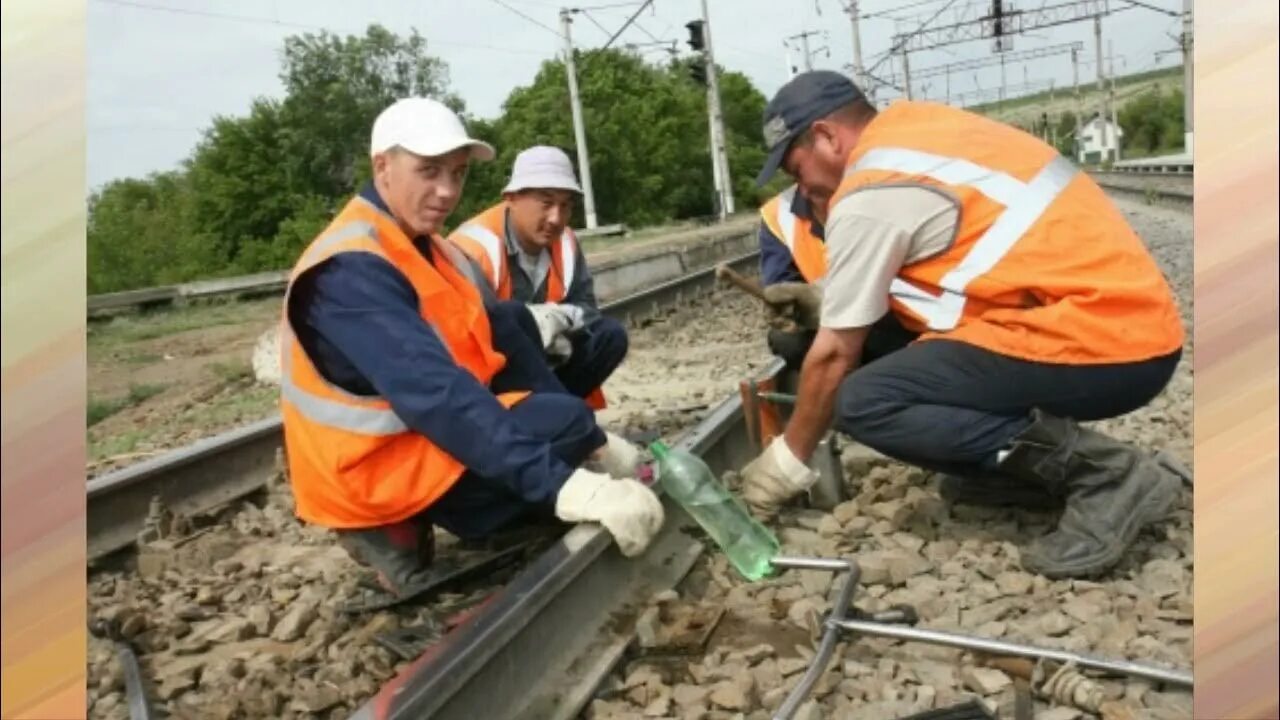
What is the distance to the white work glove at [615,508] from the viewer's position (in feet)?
9.52

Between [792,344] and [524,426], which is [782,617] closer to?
[524,426]

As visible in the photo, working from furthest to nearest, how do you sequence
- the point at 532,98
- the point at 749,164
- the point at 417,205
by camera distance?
1. the point at 749,164
2. the point at 532,98
3. the point at 417,205

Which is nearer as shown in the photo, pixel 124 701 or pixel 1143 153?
pixel 124 701

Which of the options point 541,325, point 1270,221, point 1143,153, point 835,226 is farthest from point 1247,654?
point 1143,153

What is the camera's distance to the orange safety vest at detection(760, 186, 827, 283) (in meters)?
4.78

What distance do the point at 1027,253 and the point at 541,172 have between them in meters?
2.40

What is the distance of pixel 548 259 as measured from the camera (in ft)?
17.1

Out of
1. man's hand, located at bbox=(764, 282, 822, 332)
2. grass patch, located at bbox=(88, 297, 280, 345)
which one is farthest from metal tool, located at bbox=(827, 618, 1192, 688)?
grass patch, located at bbox=(88, 297, 280, 345)

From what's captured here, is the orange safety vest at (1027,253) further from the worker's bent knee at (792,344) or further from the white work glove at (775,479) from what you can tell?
the worker's bent knee at (792,344)

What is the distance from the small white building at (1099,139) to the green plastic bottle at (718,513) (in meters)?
51.8

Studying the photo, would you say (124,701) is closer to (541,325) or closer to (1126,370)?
(541,325)

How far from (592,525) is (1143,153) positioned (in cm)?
6448

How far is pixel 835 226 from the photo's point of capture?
314 cm

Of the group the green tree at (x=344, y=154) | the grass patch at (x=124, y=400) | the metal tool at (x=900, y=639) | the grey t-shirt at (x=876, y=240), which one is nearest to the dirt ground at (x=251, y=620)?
the metal tool at (x=900, y=639)
